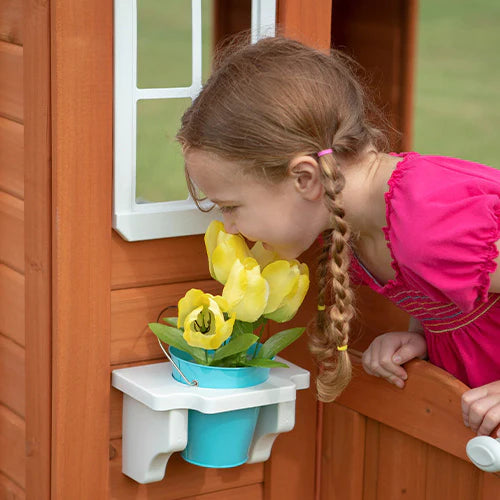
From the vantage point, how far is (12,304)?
1.36m

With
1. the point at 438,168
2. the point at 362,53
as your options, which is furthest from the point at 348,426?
the point at 362,53

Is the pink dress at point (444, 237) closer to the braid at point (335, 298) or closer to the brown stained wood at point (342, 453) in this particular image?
the braid at point (335, 298)

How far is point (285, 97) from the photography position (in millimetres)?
1176

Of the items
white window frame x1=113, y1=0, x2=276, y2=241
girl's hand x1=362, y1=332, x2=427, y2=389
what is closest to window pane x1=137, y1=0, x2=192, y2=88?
white window frame x1=113, y1=0, x2=276, y2=241

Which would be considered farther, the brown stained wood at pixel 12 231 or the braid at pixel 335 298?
the brown stained wood at pixel 12 231

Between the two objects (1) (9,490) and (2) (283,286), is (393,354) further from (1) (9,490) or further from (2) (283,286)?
(1) (9,490)

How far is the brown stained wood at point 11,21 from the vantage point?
49.0 inches

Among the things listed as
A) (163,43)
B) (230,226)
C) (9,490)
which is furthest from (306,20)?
(9,490)

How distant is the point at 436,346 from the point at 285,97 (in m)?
0.43

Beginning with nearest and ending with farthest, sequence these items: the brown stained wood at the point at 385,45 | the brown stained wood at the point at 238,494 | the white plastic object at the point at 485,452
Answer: the white plastic object at the point at 485,452 < the brown stained wood at the point at 238,494 < the brown stained wood at the point at 385,45

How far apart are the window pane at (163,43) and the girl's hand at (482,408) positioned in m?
0.53

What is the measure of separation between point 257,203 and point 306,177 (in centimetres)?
7

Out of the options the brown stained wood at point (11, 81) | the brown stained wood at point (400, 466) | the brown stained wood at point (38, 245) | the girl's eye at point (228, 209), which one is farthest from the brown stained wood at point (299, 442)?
the brown stained wood at point (11, 81)

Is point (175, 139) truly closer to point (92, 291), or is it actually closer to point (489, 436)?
point (92, 291)
